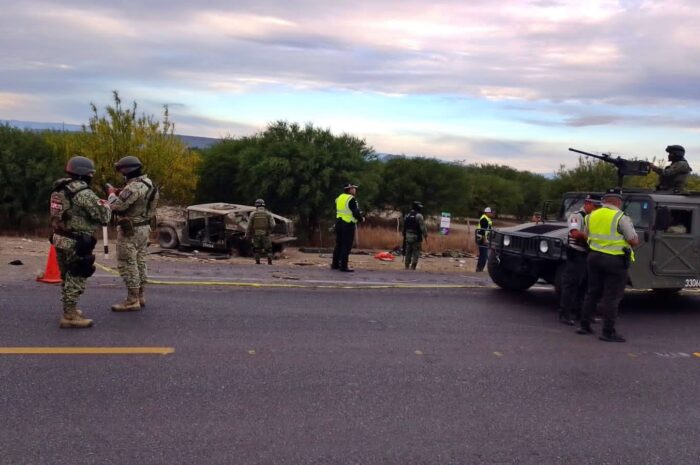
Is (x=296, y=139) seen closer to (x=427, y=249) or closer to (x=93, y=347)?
(x=427, y=249)

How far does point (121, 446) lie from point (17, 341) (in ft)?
8.73

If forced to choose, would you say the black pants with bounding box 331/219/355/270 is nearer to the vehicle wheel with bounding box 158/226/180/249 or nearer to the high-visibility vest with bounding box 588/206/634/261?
the high-visibility vest with bounding box 588/206/634/261

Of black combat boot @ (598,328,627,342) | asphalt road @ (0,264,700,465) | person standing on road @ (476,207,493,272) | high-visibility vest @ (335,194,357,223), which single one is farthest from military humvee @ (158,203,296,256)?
black combat boot @ (598,328,627,342)

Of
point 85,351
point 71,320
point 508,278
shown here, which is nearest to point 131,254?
point 71,320

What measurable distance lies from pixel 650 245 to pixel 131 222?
6.86m

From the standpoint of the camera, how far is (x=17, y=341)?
5895 millimetres

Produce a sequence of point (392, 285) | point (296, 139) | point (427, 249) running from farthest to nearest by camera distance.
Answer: point (296, 139), point (427, 249), point (392, 285)

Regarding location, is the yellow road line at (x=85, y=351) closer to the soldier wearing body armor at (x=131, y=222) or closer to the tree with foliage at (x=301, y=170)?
the soldier wearing body armor at (x=131, y=222)

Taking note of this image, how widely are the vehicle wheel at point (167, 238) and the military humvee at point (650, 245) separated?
13475mm

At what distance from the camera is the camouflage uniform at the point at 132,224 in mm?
7273

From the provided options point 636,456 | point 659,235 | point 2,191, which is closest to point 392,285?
point 659,235

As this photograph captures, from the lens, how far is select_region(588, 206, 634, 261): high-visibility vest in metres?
7.28

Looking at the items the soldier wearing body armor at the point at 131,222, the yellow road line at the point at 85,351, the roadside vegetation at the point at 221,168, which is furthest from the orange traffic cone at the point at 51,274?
the roadside vegetation at the point at 221,168

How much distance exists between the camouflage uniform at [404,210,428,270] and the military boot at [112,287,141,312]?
28.8ft
